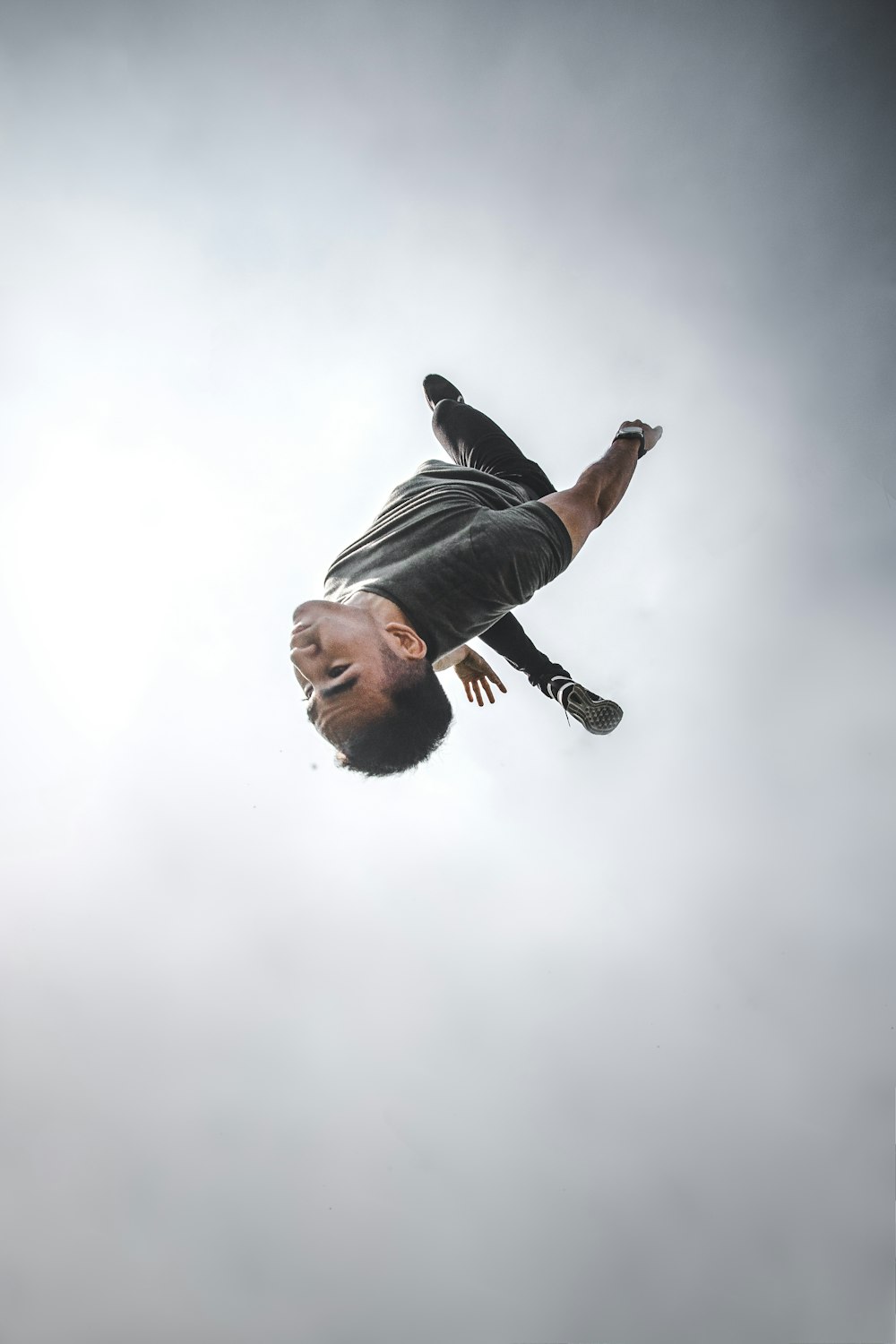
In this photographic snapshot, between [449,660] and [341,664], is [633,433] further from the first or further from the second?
[341,664]

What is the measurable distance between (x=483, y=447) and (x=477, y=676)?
1.81m

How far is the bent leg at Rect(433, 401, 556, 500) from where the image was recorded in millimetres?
5379

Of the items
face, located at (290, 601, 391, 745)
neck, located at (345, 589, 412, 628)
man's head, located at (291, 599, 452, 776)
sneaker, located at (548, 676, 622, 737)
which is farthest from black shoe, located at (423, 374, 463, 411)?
face, located at (290, 601, 391, 745)

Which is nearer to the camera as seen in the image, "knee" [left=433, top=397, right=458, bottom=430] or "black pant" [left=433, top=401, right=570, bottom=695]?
"black pant" [left=433, top=401, right=570, bottom=695]

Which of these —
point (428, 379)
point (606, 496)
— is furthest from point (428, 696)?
point (428, 379)

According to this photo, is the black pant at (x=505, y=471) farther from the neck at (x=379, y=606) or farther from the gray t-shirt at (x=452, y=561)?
the neck at (x=379, y=606)

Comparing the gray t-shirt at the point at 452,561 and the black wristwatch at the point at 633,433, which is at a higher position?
the black wristwatch at the point at 633,433

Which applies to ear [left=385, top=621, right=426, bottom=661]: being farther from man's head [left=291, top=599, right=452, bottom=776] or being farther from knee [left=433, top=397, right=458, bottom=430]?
knee [left=433, top=397, right=458, bottom=430]

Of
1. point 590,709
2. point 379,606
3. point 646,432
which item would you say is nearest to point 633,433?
point 646,432

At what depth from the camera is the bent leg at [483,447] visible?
538 centimetres

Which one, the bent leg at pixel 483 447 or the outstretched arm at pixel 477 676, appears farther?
the outstretched arm at pixel 477 676

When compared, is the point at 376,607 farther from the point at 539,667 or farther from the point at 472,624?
the point at 539,667

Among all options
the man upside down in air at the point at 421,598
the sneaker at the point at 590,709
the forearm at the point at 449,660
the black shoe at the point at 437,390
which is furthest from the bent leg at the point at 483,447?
the sneaker at the point at 590,709

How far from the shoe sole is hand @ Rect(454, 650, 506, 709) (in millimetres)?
1151
